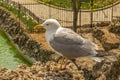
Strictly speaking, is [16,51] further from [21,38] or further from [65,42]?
[65,42]

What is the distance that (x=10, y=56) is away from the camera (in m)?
16.0

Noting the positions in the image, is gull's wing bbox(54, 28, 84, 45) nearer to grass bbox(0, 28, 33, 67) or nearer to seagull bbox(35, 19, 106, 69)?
seagull bbox(35, 19, 106, 69)

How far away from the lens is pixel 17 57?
15.9m

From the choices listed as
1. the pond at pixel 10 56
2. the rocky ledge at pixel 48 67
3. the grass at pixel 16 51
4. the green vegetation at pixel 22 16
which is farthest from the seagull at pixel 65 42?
the green vegetation at pixel 22 16

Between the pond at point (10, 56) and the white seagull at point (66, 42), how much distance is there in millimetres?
6527

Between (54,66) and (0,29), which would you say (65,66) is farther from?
(0,29)

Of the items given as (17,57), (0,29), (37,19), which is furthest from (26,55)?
(0,29)

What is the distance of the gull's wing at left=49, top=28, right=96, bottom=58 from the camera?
26.1ft

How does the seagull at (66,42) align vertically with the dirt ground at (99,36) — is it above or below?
above

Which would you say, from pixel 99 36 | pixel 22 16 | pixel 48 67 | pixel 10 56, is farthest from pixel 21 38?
Result: pixel 48 67

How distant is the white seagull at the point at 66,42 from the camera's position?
7.93 metres

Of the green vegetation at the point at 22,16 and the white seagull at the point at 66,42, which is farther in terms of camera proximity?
the green vegetation at the point at 22,16

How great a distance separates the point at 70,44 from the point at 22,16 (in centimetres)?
1140

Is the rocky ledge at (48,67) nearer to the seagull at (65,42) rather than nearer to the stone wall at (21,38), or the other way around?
the stone wall at (21,38)
